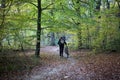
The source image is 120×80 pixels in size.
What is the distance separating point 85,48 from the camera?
25.4 m

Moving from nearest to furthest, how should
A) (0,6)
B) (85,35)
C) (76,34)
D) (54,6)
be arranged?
(0,6)
(54,6)
(85,35)
(76,34)

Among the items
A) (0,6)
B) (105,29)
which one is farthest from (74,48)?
(0,6)

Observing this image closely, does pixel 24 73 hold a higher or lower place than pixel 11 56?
lower

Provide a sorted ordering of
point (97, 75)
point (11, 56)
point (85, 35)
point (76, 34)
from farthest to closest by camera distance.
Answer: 1. point (76, 34)
2. point (85, 35)
3. point (11, 56)
4. point (97, 75)

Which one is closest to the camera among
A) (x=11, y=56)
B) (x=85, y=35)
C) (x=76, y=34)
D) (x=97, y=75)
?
(x=97, y=75)

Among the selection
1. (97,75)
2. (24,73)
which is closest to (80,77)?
(97,75)

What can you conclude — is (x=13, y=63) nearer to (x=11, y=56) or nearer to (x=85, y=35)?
(x=11, y=56)

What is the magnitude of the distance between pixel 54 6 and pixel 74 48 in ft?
29.9

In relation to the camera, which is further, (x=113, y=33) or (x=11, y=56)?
(x=113, y=33)

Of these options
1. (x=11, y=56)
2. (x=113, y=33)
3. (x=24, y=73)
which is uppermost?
(x=113, y=33)

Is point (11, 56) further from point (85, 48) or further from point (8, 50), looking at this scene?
point (85, 48)

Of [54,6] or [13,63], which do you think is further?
[54,6]

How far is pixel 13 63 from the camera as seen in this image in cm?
1338

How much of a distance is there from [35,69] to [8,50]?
83.7 inches
